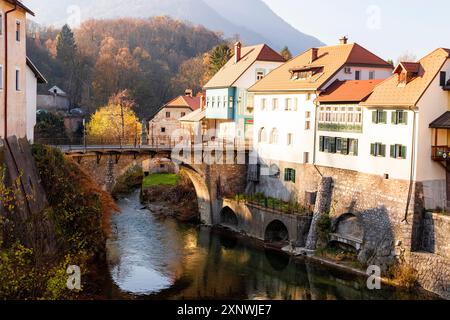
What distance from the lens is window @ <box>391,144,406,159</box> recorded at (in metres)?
33.6

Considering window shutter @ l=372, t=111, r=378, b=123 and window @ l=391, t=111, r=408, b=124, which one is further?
window shutter @ l=372, t=111, r=378, b=123

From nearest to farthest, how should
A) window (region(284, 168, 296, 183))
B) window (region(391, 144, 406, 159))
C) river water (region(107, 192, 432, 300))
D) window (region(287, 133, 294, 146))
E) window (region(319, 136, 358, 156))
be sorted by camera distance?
1. river water (region(107, 192, 432, 300))
2. window (region(391, 144, 406, 159))
3. window (region(319, 136, 358, 156))
4. window (region(284, 168, 296, 183))
5. window (region(287, 133, 294, 146))

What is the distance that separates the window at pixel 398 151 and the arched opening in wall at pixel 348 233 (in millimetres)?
4920

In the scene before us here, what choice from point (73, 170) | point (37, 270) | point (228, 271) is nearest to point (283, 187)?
point (228, 271)

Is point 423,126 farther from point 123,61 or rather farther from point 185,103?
point 123,61

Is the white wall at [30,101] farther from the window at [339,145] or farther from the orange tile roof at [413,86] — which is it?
the orange tile roof at [413,86]

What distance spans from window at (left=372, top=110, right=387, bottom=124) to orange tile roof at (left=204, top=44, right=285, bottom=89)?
19212 millimetres

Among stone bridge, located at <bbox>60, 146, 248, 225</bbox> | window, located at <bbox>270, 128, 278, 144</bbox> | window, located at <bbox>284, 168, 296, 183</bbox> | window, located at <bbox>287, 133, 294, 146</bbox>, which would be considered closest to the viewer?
window, located at <bbox>284, 168, 296, 183</bbox>

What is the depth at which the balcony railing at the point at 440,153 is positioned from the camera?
32844 mm

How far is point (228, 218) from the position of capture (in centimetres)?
4769

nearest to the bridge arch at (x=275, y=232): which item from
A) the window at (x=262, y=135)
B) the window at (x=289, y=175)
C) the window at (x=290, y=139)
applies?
the window at (x=289, y=175)

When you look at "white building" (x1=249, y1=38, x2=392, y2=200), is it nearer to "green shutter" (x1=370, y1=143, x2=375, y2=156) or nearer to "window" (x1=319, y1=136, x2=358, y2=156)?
"window" (x1=319, y1=136, x2=358, y2=156)

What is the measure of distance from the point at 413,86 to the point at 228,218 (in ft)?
63.1

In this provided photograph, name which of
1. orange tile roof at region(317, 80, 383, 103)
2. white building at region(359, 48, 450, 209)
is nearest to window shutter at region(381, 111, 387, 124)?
white building at region(359, 48, 450, 209)
